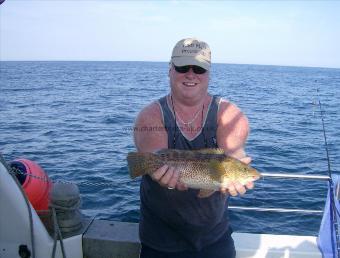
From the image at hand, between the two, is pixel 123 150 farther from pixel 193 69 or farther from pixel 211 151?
pixel 193 69

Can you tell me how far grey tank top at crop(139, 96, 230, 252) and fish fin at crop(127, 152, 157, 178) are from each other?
5.1 inches

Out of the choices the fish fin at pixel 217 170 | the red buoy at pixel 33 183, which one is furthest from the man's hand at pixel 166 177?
the red buoy at pixel 33 183

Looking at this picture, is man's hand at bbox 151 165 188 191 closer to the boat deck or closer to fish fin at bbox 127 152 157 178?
fish fin at bbox 127 152 157 178

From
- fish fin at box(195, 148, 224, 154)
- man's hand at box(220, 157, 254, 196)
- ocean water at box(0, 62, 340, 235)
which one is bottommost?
ocean water at box(0, 62, 340, 235)

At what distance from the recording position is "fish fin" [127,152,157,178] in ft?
11.8

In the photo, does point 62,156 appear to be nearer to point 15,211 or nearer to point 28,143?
point 28,143

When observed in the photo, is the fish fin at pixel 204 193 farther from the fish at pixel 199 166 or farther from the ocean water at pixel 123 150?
the ocean water at pixel 123 150

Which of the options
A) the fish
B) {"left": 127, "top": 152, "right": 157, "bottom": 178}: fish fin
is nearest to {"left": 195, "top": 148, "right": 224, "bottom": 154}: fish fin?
the fish

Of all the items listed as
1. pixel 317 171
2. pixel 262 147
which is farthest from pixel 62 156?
pixel 317 171

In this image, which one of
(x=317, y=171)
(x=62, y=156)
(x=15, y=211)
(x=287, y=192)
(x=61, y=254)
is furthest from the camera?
(x=62, y=156)

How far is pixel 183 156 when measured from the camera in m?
3.65

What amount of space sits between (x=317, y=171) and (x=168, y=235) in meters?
11.6

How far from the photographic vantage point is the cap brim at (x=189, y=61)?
3.52 meters

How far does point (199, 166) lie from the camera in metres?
3.82
